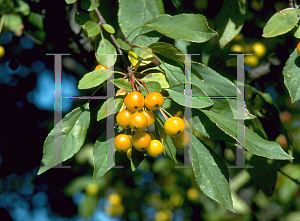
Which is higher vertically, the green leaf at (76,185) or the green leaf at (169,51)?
the green leaf at (169,51)

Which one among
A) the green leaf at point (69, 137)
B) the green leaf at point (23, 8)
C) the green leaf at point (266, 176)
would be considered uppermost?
the green leaf at point (23, 8)

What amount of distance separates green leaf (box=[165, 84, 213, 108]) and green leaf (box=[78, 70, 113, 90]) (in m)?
0.22

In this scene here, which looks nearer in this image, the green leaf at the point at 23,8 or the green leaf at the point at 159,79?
the green leaf at the point at 159,79

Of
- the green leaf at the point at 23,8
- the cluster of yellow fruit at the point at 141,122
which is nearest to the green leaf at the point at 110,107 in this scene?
the cluster of yellow fruit at the point at 141,122

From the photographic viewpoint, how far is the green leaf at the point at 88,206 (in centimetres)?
210

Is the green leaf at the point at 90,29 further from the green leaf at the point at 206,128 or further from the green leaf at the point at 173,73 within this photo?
the green leaf at the point at 206,128

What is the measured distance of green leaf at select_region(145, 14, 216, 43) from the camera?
33.8 inches

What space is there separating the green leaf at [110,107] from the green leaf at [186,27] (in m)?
0.26

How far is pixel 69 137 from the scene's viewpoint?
0.94 metres

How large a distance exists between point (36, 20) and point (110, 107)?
3.22 ft

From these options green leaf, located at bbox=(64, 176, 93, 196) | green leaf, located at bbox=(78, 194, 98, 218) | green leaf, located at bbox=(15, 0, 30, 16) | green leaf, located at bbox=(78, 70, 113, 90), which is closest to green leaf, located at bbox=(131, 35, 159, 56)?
green leaf, located at bbox=(78, 70, 113, 90)

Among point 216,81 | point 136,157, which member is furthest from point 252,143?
point 136,157

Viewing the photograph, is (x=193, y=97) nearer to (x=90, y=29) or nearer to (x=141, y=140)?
(x=141, y=140)

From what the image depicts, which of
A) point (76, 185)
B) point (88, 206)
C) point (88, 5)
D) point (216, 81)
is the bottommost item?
point (88, 206)
